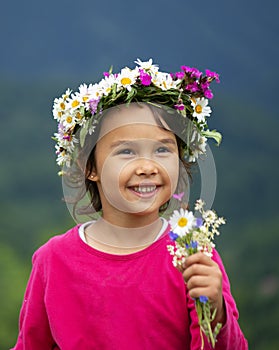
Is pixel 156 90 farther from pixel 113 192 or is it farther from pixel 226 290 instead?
pixel 226 290

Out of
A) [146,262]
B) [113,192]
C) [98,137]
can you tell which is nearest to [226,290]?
[146,262]

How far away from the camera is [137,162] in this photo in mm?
2490

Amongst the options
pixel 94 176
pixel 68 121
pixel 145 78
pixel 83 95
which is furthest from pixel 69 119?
pixel 145 78

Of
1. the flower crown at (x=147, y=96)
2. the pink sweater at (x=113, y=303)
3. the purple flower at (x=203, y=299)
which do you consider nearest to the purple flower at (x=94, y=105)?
the flower crown at (x=147, y=96)

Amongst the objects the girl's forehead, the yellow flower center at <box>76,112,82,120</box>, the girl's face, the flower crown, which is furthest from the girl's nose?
the yellow flower center at <box>76,112,82,120</box>

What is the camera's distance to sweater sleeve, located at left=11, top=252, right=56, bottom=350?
2.72 meters

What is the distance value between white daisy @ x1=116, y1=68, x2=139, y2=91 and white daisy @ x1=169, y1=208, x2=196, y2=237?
68 centimetres

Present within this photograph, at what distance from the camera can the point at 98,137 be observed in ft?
8.77

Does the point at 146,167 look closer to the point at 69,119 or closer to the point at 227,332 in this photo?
the point at 69,119

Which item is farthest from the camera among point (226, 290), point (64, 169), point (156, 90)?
point (64, 169)

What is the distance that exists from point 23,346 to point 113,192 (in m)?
0.69

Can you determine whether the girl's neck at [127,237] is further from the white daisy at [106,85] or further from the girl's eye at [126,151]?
the white daisy at [106,85]

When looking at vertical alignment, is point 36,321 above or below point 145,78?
below

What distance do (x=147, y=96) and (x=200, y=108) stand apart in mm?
220
